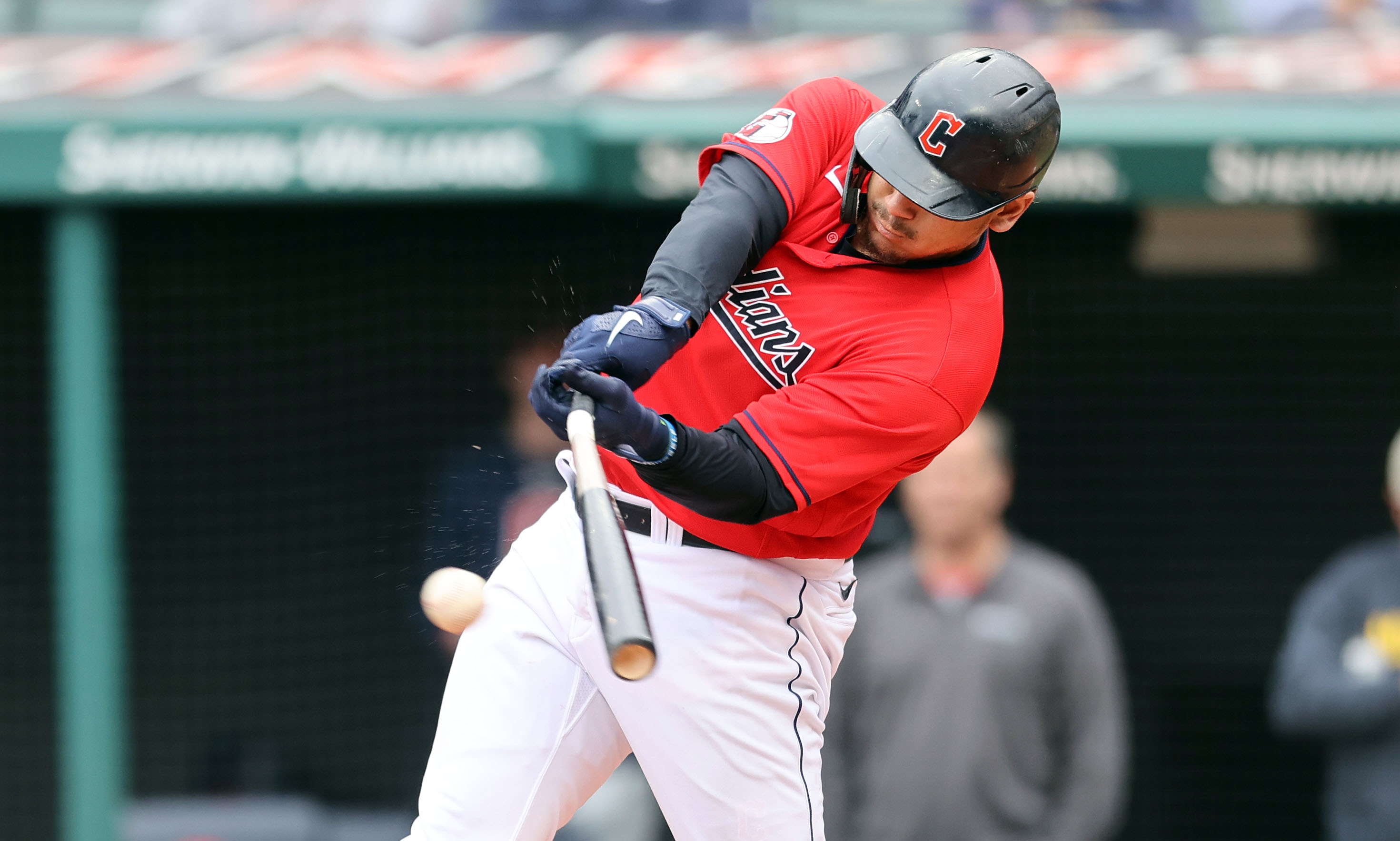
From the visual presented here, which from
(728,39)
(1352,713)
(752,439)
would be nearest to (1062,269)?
(728,39)

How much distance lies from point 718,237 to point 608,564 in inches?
19.4

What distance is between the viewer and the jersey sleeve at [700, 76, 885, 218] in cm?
196

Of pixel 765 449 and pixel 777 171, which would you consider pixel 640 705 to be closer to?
pixel 765 449

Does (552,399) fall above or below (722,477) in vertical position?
above

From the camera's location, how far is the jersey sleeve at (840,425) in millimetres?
1838

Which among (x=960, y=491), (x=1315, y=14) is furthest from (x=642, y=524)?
(x=1315, y=14)

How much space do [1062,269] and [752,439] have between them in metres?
3.50

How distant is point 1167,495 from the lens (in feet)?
16.7

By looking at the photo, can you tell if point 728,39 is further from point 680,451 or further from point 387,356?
point 680,451

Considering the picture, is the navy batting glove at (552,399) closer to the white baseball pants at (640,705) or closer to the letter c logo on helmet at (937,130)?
the white baseball pants at (640,705)

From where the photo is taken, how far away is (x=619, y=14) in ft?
15.6

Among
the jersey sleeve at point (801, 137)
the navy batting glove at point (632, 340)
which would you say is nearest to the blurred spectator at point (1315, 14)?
the jersey sleeve at point (801, 137)

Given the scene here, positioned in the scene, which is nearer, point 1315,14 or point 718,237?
point 718,237

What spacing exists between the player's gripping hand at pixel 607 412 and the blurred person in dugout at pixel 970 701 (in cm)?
205
